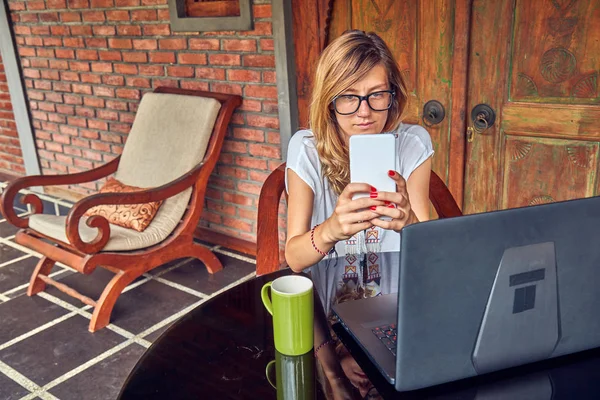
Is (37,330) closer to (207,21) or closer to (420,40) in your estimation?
(207,21)

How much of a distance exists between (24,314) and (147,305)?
2.00 ft

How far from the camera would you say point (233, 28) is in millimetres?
2865

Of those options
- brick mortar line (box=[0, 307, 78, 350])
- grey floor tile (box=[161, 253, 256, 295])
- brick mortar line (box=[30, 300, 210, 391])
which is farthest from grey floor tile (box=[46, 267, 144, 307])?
brick mortar line (box=[30, 300, 210, 391])

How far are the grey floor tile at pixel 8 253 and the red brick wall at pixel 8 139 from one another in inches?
50.2

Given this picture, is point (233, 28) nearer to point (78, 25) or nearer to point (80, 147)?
point (78, 25)

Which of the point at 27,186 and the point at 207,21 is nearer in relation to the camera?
the point at 27,186

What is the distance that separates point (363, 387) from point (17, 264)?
3.03 meters

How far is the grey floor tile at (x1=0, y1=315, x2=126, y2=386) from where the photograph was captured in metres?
2.29

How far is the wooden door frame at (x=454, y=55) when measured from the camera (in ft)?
7.34

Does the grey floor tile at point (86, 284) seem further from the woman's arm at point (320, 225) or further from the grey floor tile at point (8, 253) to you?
the woman's arm at point (320, 225)

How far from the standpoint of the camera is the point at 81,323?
2.65 m

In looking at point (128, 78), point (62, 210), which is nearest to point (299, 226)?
point (128, 78)

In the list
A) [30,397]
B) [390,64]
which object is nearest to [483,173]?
[390,64]

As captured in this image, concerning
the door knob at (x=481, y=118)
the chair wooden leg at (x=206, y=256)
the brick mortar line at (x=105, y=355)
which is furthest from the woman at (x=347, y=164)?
the chair wooden leg at (x=206, y=256)
